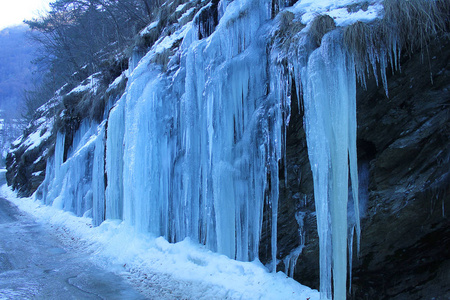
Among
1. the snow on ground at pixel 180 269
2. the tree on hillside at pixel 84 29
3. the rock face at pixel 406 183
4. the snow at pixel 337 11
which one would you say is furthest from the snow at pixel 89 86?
the rock face at pixel 406 183

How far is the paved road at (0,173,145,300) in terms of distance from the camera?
4145mm

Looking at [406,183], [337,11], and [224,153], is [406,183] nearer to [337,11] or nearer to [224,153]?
[337,11]

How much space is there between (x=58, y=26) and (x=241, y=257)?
21.1 metres

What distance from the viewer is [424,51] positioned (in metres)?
3.38

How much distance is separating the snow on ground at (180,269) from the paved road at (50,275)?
0.86ft

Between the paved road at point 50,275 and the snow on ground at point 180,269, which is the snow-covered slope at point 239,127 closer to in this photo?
the snow on ground at point 180,269

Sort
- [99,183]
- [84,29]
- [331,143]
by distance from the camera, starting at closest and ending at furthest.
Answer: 1. [331,143]
2. [99,183]
3. [84,29]

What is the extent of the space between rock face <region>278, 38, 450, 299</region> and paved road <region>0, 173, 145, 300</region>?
8.77 feet

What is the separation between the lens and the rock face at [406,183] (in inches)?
135

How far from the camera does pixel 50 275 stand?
4.91 m

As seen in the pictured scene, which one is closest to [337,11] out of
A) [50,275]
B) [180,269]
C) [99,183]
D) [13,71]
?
[180,269]

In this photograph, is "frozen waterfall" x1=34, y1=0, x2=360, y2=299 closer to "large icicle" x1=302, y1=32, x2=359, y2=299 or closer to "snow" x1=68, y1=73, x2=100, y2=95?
"large icicle" x1=302, y1=32, x2=359, y2=299

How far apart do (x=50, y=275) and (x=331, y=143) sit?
4.44 meters

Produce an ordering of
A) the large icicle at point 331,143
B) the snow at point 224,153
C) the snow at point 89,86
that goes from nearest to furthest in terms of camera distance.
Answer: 1. the large icicle at point 331,143
2. the snow at point 224,153
3. the snow at point 89,86
